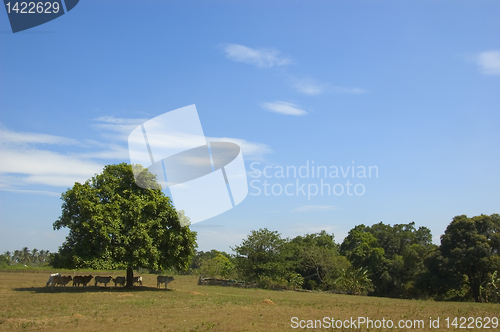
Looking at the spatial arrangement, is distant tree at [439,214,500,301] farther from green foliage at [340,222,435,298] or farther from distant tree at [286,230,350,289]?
distant tree at [286,230,350,289]

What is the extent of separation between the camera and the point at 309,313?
16.0 m

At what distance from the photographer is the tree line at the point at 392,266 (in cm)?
3212

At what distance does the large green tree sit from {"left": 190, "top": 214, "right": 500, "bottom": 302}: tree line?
45.9ft

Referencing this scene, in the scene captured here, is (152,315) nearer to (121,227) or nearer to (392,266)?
(121,227)

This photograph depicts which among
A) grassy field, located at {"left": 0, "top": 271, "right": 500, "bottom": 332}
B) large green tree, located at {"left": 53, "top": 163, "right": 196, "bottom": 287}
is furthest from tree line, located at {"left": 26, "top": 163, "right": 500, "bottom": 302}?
grassy field, located at {"left": 0, "top": 271, "right": 500, "bottom": 332}

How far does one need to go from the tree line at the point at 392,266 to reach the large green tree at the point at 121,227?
1398 centimetres

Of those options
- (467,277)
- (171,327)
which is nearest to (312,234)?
(467,277)

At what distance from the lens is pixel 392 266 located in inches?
1741

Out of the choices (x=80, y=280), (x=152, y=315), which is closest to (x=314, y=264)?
(x=80, y=280)

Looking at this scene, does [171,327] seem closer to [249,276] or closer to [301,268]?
[249,276]

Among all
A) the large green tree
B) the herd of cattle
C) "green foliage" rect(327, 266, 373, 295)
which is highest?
the large green tree

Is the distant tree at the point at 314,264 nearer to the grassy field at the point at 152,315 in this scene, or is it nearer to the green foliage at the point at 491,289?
the green foliage at the point at 491,289

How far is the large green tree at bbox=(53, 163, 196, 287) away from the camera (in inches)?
886

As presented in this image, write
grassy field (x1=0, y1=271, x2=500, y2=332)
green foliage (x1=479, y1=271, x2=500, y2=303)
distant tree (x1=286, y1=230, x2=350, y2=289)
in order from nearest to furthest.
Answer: grassy field (x1=0, y1=271, x2=500, y2=332) < green foliage (x1=479, y1=271, x2=500, y2=303) < distant tree (x1=286, y1=230, x2=350, y2=289)
